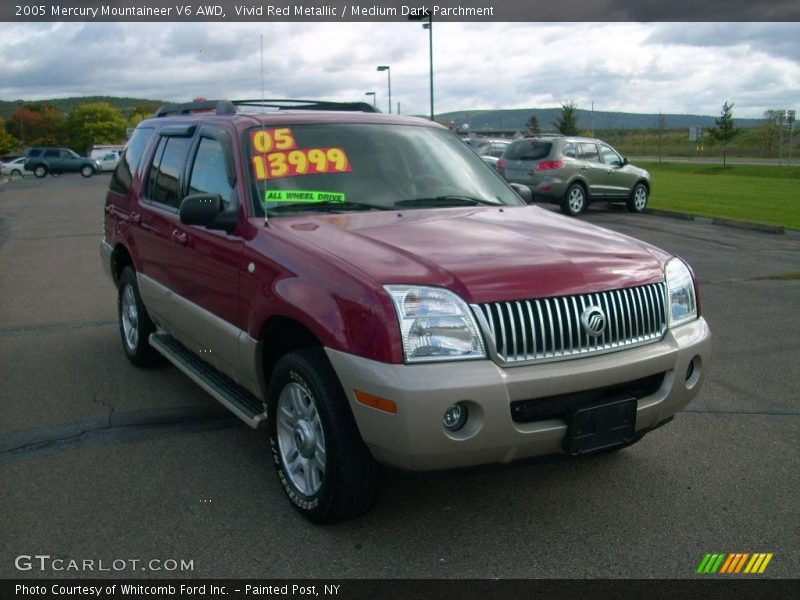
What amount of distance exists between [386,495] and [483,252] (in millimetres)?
1307

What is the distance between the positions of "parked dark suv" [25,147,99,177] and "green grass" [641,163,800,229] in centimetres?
3773

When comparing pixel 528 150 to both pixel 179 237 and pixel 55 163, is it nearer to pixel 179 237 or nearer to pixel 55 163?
pixel 179 237

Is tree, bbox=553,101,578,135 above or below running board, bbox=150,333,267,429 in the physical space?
above

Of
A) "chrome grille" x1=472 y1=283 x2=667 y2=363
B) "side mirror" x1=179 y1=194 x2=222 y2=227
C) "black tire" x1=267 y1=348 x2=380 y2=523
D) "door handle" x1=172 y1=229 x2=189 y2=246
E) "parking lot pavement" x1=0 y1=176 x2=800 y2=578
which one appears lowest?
"parking lot pavement" x1=0 y1=176 x2=800 y2=578

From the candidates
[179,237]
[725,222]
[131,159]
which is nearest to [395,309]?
[179,237]

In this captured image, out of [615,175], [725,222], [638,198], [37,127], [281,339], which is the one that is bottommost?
[725,222]

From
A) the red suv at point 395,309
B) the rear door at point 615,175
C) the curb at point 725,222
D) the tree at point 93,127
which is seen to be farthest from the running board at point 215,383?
the tree at point 93,127

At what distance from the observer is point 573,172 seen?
18.9 metres

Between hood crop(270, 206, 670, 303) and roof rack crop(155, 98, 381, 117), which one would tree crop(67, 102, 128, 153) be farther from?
hood crop(270, 206, 670, 303)

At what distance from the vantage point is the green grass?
691 inches

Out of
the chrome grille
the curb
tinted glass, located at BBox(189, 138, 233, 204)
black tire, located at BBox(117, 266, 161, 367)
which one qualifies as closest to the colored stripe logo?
the chrome grille

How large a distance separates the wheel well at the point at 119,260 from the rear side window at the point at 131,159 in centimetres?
46

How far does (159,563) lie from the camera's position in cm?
340
